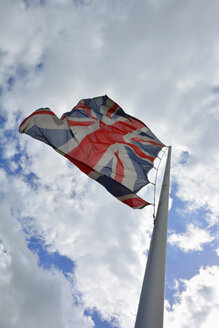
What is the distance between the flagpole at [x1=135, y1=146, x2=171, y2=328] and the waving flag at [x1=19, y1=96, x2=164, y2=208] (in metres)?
1.29

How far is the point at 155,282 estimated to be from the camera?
643cm

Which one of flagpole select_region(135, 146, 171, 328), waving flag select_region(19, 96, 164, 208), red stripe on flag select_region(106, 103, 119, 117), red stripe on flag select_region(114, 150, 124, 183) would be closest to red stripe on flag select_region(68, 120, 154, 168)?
waving flag select_region(19, 96, 164, 208)

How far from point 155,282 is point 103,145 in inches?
265

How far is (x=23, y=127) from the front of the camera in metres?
10.5

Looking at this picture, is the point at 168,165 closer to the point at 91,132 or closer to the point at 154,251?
the point at 91,132

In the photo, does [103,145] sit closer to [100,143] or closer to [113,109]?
[100,143]

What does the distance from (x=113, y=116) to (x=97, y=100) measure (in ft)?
4.62

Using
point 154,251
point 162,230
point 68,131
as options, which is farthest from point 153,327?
point 68,131

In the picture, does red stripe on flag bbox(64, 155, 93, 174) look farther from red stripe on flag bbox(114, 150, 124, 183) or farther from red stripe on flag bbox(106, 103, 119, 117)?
red stripe on flag bbox(106, 103, 119, 117)

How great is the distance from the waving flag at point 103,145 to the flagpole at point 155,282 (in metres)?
1.29

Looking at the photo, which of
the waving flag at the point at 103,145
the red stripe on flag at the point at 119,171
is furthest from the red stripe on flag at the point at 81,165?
the red stripe on flag at the point at 119,171

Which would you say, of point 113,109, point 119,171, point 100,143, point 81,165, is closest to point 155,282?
point 119,171

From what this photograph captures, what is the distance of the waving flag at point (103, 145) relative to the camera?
9.70m

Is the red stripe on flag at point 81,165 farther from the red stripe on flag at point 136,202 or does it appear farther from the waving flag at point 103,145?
the red stripe on flag at point 136,202
